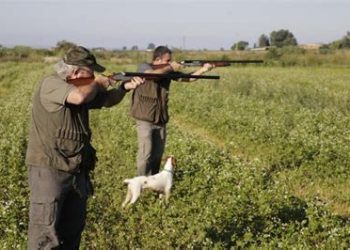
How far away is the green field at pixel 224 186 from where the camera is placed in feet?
20.9

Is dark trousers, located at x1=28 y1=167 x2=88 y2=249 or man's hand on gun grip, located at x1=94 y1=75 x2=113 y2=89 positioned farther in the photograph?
man's hand on gun grip, located at x1=94 y1=75 x2=113 y2=89

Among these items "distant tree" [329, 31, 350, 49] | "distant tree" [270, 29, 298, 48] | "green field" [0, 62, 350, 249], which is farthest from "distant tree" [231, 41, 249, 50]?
"green field" [0, 62, 350, 249]

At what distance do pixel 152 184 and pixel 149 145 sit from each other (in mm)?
713

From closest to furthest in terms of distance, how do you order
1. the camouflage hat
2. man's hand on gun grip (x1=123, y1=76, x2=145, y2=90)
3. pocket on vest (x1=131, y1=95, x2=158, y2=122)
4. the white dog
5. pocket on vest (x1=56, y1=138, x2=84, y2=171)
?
the camouflage hat < pocket on vest (x1=56, y1=138, x2=84, y2=171) < man's hand on gun grip (x1=123, y1=76, x2=145, y2=90) < the white dog < pocket on vest (x1=131, y1=95, x2=158, y2=122)

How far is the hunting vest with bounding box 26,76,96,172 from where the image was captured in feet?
15.2

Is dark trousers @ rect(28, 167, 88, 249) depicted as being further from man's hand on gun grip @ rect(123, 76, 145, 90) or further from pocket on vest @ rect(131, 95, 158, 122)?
pocket on vest @ rect(131, 95, 158, 122)

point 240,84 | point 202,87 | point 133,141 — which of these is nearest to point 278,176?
point 133,141

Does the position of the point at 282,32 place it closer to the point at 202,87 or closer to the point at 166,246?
the point at 202,87

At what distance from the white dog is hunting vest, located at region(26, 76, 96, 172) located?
2590 mm

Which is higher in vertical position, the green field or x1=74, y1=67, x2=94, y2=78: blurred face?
x1=74, y1=67, x2=94, y2=78: blurred face

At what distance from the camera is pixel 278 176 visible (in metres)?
9.73

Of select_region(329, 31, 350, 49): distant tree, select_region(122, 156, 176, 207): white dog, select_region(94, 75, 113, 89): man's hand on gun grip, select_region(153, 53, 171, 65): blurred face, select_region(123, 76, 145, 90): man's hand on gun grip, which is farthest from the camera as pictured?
select_region(329, 31, 350, 49): distant tree

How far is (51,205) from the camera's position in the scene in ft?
15.3

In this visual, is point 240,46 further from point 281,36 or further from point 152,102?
point 152,102
